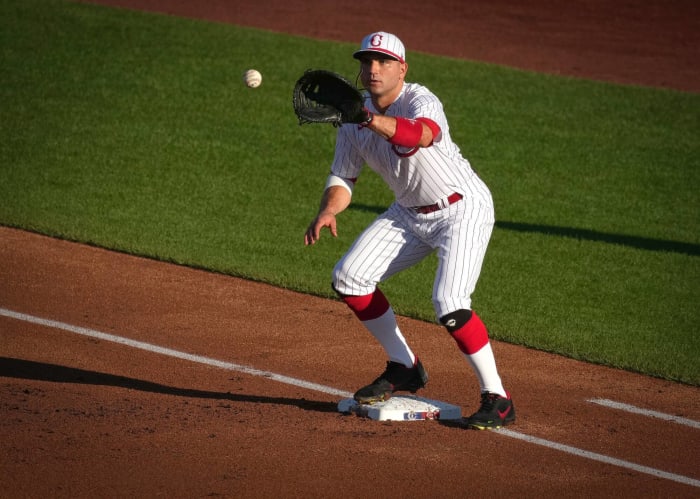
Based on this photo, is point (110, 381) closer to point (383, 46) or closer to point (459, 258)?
point (459, 258)

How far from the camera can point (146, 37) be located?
16.3m

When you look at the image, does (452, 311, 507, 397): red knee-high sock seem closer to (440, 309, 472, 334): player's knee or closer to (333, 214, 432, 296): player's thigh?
(440, 309, 472, 334): player's knee

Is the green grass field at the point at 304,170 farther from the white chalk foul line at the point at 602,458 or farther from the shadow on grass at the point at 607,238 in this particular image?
the white chalk foul line at the point at 602,458

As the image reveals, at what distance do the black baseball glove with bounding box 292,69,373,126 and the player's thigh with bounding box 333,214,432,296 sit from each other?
794 millimetres

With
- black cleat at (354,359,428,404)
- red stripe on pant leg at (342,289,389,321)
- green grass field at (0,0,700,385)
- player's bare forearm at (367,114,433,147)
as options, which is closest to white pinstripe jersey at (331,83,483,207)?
player's bare forearm at (367,114,433,147)

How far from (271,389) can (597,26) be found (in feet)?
47.2

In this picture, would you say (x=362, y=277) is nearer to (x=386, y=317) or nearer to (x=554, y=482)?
(x=386, y=317)

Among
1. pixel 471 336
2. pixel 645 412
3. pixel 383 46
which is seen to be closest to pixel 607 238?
pixel 645 412

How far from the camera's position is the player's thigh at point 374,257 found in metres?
5.79

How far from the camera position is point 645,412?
20.9 ft

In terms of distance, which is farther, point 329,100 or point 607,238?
point 607,238

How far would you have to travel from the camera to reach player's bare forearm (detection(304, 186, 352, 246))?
5816 mm

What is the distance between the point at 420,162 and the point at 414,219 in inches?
13.9

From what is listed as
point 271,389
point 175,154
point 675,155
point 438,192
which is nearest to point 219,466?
point 271,389
